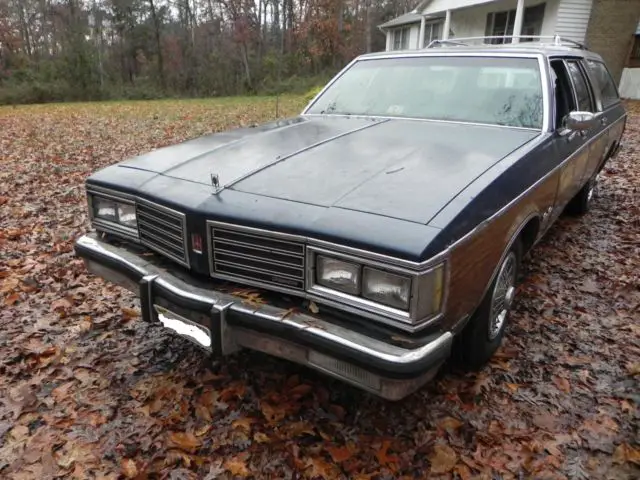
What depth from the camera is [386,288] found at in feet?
6.77

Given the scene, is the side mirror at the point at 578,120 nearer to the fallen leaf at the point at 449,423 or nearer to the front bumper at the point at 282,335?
the front bumper at the point at 282,335

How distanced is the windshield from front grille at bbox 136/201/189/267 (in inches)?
77.5

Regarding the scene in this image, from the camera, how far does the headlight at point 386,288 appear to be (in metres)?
2.02

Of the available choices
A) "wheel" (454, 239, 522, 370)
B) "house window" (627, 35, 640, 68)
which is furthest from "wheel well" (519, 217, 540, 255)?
"house window" (627, 35, 640, 68)

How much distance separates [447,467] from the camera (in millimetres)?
2344

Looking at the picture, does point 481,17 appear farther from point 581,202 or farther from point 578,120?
point 578,120

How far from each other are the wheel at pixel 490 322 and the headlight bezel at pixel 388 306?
0.68 meters

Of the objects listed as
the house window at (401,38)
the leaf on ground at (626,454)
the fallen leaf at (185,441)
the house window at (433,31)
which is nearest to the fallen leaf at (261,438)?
the fallen leaf at (185,441)

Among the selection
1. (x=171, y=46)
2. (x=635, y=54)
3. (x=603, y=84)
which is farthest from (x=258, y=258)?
(x=171, y=46)

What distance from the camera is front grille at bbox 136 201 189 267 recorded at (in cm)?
251

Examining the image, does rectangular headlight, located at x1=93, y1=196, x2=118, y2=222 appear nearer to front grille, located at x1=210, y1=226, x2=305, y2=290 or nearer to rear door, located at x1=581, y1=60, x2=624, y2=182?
front grille, located at x1=210, y1=226, x2=305, y2=290

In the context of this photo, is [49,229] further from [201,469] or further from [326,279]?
Answer: [326,279]

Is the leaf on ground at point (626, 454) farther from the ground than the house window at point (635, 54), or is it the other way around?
the house window at point (635, 54)

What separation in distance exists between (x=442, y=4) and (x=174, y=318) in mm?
23994
